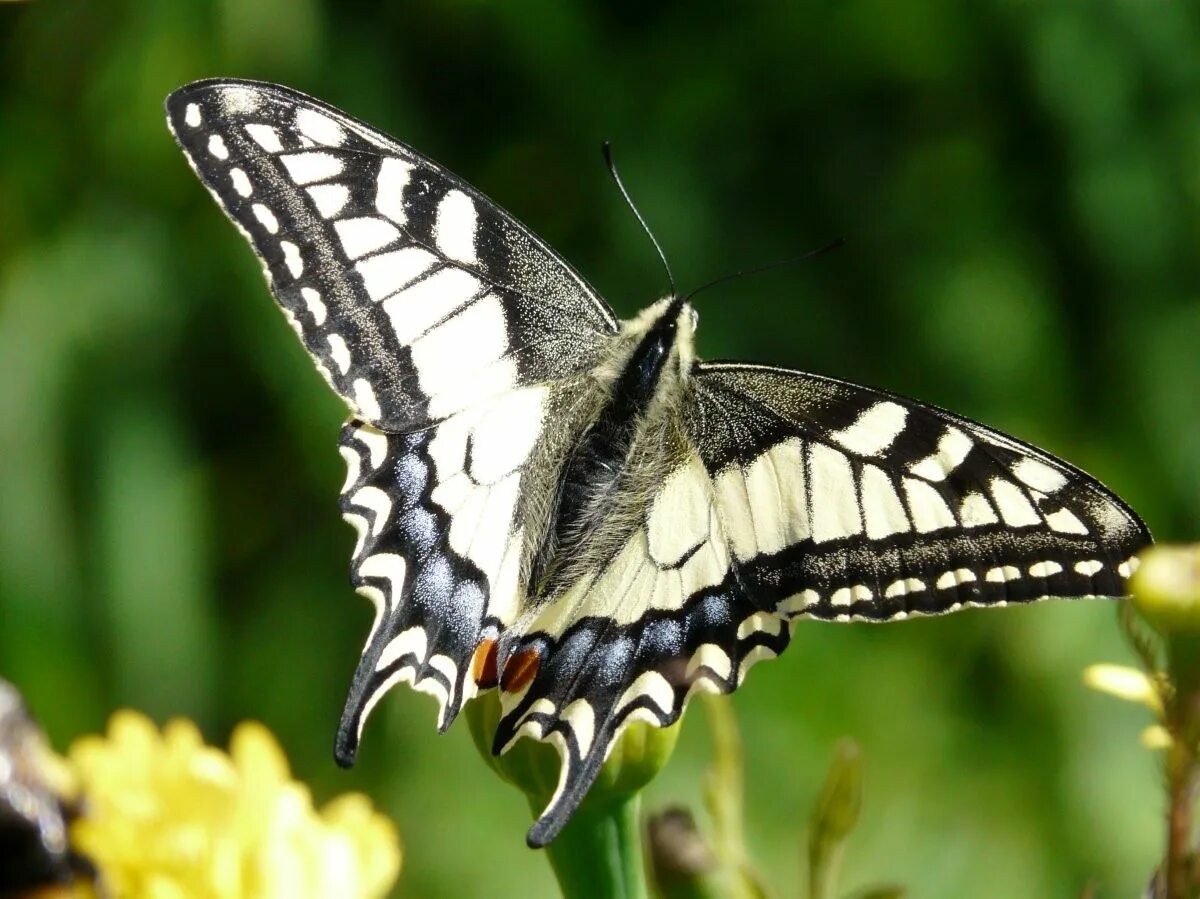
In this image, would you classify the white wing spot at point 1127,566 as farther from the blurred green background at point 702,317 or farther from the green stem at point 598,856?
the blurred green background at point 702,317

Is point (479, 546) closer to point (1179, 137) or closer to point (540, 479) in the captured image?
point (540, 479)

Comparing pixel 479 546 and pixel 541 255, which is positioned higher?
pixel 541 255

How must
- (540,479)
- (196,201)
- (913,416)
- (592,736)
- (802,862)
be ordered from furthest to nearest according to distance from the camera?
(196,201) < (802,862) < (540,479) < (913,416) < (592,736)

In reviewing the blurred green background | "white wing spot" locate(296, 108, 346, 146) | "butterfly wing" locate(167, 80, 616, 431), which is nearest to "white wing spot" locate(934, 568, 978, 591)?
"butterfly wing" locate(167, 80, 616, 431)

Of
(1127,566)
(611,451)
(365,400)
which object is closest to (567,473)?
(611,451)

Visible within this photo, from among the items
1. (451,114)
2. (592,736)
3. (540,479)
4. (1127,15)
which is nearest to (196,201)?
(451,114)

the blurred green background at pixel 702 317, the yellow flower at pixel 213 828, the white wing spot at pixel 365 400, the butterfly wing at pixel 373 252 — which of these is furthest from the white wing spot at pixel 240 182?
the blurred green background at pixel 702 317
